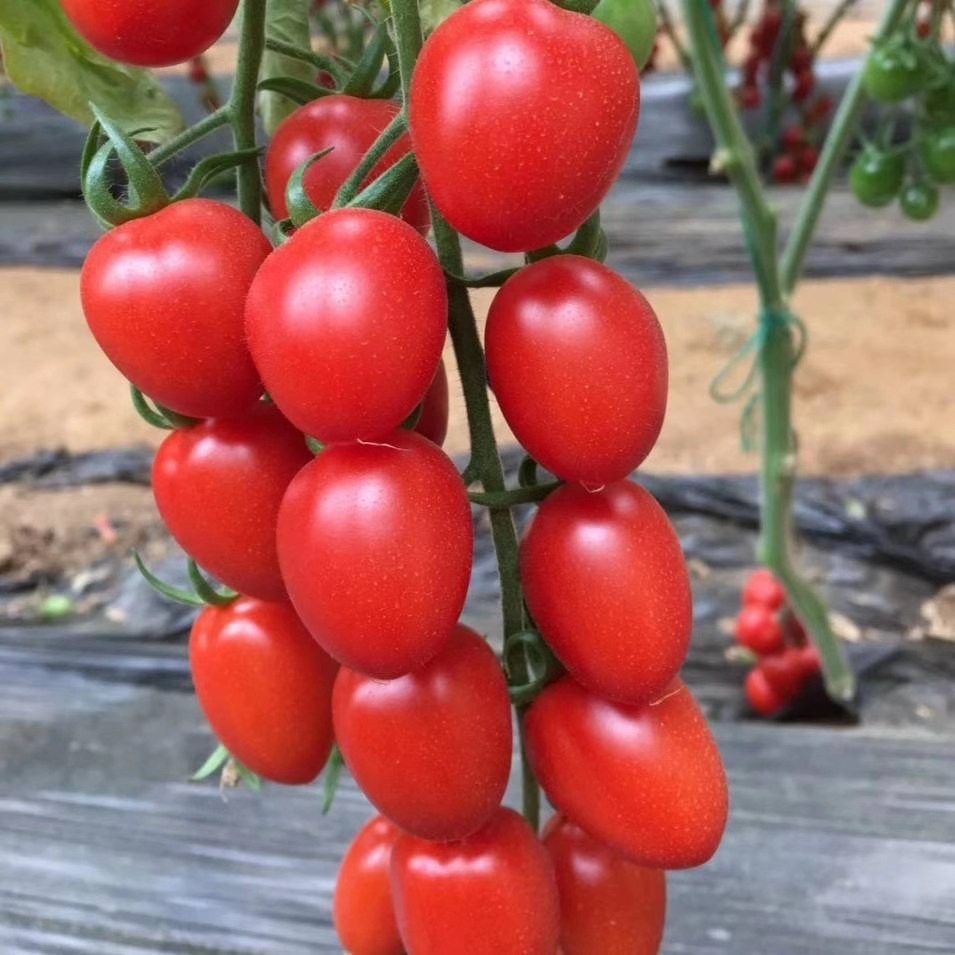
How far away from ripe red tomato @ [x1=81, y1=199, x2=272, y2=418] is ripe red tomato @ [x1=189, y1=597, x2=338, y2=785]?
122 mm

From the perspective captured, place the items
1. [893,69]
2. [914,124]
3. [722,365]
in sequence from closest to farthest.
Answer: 1. [893,69]
2. [914,124]
3. [722,365]

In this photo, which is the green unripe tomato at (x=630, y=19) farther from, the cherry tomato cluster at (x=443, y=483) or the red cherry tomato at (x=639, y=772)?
the red cherry tomato at (x=639, y=772)

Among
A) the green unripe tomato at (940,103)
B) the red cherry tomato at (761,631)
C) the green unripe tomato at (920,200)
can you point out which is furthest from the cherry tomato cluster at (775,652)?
the green unripe tomato at (940,103)

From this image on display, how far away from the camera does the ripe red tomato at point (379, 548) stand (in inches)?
11.9

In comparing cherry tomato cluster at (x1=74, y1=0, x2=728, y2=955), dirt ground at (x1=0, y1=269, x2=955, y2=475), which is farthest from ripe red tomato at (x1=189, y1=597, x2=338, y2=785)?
dirt ground at (x1=0, y1=269, x2=955, y2=475)

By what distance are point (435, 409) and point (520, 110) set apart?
0.14 m

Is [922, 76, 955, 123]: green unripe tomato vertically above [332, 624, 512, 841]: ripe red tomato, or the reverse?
[332, 624, 512, 841]: ripe red tomato

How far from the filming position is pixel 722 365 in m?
2.77

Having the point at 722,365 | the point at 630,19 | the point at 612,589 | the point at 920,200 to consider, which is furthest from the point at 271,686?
the point at 722,365

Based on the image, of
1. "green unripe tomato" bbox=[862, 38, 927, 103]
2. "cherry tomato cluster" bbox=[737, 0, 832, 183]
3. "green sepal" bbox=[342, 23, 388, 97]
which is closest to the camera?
"green sepal" bbox=[342, 23, 388, 97]

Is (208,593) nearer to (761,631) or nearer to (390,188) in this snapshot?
(390,188)

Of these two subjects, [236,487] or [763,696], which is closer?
[236,487]

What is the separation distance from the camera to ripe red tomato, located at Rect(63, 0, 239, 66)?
312mm

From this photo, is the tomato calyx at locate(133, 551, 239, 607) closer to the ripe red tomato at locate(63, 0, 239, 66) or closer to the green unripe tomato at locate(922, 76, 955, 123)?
the ripe red tomato at locate(63, 0, 239, 66)
